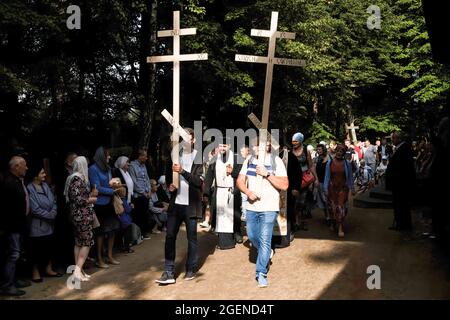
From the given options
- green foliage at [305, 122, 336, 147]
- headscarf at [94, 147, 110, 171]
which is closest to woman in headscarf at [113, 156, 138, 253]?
headscarf at [94, 147, 110, 171]

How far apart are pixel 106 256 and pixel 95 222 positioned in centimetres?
122

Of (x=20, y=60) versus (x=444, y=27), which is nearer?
(x=444, y=27)

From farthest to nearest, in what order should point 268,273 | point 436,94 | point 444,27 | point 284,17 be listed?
1. point 436,94
2. point 284,17
3. point 268,273
4. point 444,27

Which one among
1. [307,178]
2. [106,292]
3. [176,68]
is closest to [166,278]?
[106,292]

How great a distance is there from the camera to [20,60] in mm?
12836

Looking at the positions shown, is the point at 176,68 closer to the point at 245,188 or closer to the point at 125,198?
the point at 245,188

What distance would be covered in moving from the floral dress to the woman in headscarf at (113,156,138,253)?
1043 millimetres

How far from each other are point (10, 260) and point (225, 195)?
3.97 meters

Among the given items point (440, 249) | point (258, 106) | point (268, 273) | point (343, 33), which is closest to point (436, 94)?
point (343, 33)

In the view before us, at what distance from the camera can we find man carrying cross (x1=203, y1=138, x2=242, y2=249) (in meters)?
8.37

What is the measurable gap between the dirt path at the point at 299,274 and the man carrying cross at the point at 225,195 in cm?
34

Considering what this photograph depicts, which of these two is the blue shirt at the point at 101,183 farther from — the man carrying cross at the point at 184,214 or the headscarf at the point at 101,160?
the man carrying cross at the point at 184,214

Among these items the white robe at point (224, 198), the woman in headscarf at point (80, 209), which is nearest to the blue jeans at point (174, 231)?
the woman in headscarf at point (80, 209)

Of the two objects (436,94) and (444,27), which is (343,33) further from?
(444,27)
